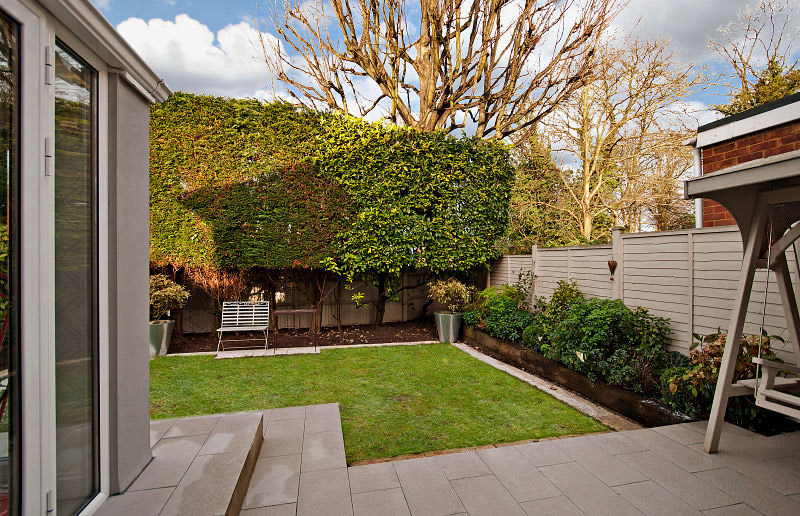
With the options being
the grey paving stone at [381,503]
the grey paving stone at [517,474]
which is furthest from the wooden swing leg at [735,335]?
the grey paving stone at [381,503]

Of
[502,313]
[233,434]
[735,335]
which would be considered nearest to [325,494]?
[233,434]

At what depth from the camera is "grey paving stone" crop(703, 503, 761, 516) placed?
87.7 inches

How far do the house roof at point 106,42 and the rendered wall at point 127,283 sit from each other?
0.24 feet

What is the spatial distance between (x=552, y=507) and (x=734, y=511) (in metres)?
1.03

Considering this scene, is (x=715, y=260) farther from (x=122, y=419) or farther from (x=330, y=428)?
(x=122, y=419)

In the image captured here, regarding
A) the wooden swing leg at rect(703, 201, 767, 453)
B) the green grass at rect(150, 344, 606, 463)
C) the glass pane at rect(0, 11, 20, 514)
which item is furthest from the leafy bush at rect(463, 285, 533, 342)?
the glass pane at rect(0, 11, 20, 514)

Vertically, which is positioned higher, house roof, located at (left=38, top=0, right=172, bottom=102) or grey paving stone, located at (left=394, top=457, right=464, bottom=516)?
house roof, located at (left=38, top=0, right=172, bottom=102)

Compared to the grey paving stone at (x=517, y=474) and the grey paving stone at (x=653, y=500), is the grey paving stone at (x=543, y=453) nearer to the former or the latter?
the grey paving stone at (x=517, y=474)

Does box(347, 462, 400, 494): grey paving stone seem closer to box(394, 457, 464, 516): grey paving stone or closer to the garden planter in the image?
box(394, 457, 464, 516): grey paving stone

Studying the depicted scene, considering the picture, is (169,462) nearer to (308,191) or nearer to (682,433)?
(682,433)

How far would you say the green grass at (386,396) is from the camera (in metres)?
3.54

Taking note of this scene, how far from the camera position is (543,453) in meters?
3.01

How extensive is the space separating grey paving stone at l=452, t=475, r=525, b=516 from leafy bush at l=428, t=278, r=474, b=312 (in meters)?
5.27

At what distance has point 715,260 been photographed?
3965mm
